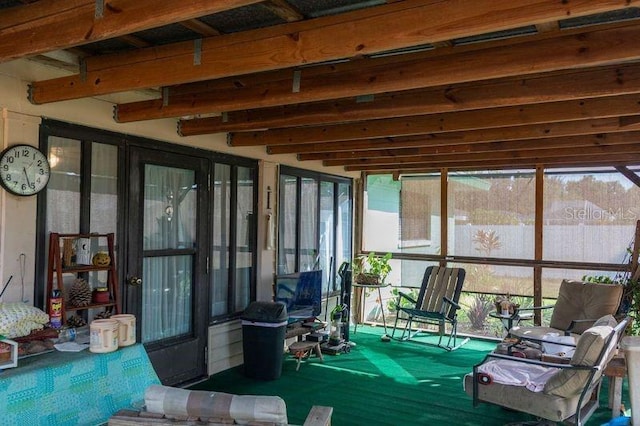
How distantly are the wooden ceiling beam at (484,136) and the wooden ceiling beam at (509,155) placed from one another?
0.94 meters

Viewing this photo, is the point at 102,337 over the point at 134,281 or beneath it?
beneath

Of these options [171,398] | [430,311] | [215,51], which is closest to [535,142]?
[430,311]

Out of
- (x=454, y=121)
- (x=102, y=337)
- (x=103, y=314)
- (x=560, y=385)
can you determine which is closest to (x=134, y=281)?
(x=103, y=314)

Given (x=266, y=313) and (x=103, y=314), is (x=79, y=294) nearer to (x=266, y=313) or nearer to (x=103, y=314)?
(x=103, y=314)

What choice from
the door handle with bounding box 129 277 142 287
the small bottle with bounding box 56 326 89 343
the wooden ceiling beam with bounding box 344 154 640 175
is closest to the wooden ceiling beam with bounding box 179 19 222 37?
the small bottle with bounding box 56 326 89 343

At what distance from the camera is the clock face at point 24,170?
3242mm

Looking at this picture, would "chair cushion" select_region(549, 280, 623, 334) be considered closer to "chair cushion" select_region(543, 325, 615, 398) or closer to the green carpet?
the green carpet

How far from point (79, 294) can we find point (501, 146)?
4265 mm

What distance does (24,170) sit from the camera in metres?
3.33

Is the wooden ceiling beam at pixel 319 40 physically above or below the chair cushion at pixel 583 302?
above

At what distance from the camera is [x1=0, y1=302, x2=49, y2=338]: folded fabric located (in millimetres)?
2764

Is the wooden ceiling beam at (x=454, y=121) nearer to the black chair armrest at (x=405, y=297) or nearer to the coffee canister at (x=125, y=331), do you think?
the coffee canister at (x=125, y=331)

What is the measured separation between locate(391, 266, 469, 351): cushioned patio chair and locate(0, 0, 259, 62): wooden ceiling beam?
515cm

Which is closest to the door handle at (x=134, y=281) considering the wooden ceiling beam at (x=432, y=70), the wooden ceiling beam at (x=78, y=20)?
the wooden ceiling beam at (x=432, y=70)
